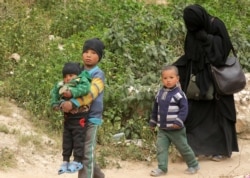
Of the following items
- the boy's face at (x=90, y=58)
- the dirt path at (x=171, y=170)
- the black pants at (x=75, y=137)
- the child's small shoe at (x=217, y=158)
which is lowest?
the dirt path at (x=171, y=170)

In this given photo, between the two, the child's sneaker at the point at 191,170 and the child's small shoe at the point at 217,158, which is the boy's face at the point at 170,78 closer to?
the child's sneaker at the point at 191,170

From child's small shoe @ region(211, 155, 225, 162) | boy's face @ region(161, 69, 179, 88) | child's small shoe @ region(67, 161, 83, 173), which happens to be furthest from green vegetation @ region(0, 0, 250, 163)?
child's small shoe @ region(67, 161, 83, 173)

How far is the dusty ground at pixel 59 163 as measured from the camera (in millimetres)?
5669

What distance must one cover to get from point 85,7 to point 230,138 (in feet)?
15.4

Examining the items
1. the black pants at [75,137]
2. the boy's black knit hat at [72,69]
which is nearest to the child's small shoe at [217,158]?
the black pants at [75,137]

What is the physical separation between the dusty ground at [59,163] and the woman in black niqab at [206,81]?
19 cm

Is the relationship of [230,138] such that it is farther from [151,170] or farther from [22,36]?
[22,36]

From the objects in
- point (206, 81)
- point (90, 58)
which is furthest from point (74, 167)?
point (206, 81)

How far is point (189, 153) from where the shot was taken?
5.74 m

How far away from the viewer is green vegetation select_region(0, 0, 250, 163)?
272 inches

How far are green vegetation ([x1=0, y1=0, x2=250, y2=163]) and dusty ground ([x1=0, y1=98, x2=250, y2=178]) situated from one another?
300 millimetres

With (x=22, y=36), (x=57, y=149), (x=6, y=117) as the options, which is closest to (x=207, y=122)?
(x=57, y=149)

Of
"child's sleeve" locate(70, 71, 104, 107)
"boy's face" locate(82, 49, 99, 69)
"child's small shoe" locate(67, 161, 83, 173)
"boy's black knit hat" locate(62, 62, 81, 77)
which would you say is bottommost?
"child's small shoe" locate(67, 161, 83, 173)

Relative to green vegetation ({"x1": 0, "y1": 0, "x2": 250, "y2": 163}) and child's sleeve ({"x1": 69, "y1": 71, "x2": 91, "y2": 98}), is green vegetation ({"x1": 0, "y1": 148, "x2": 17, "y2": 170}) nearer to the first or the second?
green vegetation ({"x1": 0, "y1": 0, "x2": 250, "y2": 163})
